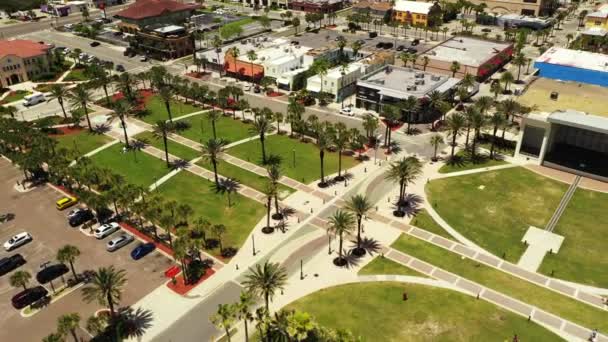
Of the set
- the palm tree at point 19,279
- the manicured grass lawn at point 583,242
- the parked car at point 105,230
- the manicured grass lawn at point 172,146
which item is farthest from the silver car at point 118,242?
the manicured grass lawn at point 583,242

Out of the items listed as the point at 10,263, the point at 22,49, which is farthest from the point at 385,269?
the point at 22,49

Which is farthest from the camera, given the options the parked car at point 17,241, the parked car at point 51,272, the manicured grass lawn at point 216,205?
the manicured grass lawn at point 216,205

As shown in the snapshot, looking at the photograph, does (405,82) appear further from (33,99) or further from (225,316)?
(33,99)

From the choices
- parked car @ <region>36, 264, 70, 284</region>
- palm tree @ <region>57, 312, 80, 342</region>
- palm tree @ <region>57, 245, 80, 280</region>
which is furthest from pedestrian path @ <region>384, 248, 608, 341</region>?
parked car @ <region>36, 264, 70, 284</region>

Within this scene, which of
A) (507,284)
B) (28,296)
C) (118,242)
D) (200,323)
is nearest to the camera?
(200,323)

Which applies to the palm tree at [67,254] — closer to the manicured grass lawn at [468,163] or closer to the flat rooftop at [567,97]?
the manicured grass lawn at [468,163]

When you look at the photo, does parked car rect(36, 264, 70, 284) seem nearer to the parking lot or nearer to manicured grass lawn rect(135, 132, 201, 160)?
the parking lot
